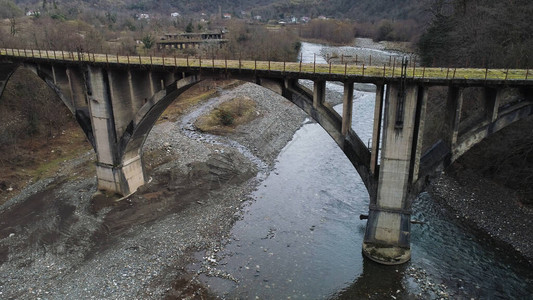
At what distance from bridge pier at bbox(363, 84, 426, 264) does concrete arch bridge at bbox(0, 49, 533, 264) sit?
5 centimetres

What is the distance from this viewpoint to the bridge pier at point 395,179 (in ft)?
57.7

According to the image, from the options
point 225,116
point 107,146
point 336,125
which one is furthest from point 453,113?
point 225,116

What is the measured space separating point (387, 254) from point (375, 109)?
7467 millimetres

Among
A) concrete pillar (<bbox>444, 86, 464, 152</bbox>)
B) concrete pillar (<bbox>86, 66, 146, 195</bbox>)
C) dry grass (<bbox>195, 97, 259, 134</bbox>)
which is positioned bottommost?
dry grass (<bbox>195, 97, 259, 134</bbox>)

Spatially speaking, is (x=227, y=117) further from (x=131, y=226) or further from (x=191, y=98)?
(x=131, y=226)

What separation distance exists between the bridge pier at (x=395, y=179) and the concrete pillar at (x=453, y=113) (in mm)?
→ 1689

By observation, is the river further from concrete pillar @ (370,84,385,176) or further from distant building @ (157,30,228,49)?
distant building @ (157,30,228,49)

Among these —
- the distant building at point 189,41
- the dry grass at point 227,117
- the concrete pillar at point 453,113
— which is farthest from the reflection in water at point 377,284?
the distant building at point 189,41

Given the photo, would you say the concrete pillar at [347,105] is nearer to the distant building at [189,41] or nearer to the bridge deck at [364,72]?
→ the bridge deck at [364,72]

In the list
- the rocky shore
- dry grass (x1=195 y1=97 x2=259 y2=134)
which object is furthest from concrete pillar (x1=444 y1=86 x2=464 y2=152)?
dry grass (x1=195 y1=97 x2=259 y2=134)

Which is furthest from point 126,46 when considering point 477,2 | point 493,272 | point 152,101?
point 493,272

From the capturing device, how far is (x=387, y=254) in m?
19.9

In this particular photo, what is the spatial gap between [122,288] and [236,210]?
31.0ft

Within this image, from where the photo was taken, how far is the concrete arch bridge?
17.6 meters
